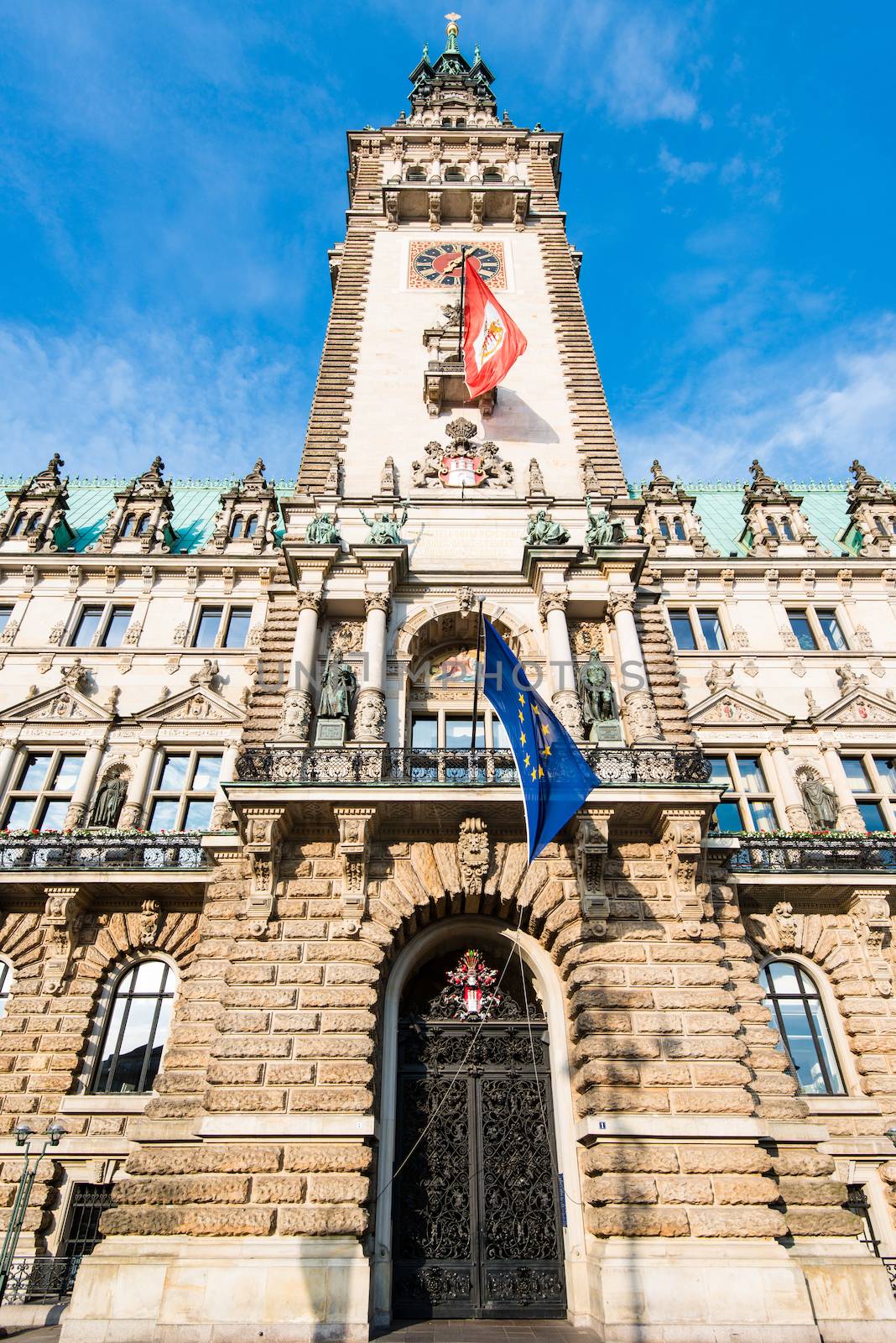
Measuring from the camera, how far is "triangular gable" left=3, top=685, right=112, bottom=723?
21500mm

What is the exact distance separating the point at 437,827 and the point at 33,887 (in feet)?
30.4

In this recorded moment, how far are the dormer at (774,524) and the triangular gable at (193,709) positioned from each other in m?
17.1

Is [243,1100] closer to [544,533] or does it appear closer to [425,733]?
[425,733]

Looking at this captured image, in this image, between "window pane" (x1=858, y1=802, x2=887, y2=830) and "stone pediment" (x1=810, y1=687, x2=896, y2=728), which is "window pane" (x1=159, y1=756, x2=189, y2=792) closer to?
"stone pediment" (x1=810, y1=687, x2=896, y2=728)

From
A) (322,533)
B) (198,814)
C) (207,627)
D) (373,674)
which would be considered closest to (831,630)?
(373,674)

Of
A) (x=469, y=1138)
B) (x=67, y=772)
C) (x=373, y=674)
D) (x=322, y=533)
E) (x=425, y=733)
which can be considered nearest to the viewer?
(x=469, y=1138)

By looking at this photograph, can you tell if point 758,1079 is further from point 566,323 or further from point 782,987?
point 566,323

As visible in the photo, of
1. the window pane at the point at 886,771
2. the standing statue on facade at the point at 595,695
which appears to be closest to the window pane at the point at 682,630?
the window pane at the point at 886,771

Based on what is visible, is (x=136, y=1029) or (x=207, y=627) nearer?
(x=136, y=1029)

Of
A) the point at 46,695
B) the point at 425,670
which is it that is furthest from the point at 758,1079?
the point at 46,695

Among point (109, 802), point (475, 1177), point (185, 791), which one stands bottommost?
point (475, 1177)

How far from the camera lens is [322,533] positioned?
19.9 metres

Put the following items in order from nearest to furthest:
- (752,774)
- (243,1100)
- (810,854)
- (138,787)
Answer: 1. (243,1100)
2. (810,854)
3. (138,787)
4. (752,774)

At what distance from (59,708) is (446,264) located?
68.5 feet
